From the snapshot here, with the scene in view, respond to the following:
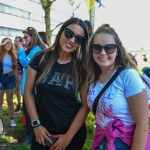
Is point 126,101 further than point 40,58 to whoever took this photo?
No

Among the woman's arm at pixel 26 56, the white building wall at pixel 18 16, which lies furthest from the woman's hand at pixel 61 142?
the white building wall at pixel 18 16

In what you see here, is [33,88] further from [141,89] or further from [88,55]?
[141,89]

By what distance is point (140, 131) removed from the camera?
184cm

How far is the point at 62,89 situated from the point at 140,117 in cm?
70

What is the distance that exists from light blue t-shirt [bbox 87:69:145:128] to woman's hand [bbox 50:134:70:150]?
0.51 m

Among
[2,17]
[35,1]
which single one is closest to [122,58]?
[2,17]

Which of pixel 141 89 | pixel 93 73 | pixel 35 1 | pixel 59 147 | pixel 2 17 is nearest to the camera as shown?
pixel 141 89

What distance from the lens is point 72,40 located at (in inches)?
91.0

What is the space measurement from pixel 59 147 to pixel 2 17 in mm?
16994

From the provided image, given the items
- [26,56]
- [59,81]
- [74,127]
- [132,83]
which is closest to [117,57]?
[132,83]

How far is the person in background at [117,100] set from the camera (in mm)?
1828

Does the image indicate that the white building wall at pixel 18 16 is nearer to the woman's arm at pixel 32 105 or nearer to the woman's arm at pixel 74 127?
the woman's arm at pixel 32 105

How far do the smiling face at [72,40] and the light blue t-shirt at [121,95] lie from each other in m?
0.57

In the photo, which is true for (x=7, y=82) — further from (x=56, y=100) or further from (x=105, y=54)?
(x=105, y=54)
